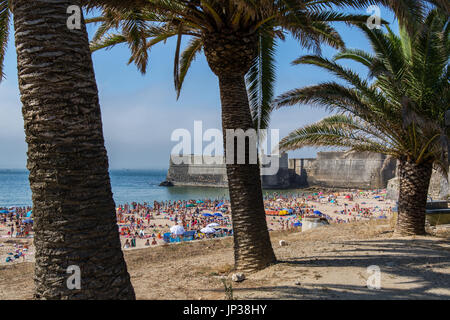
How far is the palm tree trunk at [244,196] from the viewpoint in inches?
232

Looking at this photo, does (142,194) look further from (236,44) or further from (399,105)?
(236,44)

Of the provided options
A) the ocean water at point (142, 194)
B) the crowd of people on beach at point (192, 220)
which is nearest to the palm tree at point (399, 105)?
the crowd of people on beach at point (192, 220)

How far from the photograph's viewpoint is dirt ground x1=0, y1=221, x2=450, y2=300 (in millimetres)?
4352

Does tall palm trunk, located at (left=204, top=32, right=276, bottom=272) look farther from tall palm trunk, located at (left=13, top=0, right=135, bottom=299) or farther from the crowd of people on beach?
the crowd of people on beach

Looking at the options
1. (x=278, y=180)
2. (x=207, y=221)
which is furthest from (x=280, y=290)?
(x=278, y=180)

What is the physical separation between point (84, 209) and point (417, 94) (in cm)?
763

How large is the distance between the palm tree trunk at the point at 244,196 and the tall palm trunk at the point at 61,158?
3.57 metres

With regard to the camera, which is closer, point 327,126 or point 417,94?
point 417,94

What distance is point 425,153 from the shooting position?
810 centimetres

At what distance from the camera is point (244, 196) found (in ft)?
19.4

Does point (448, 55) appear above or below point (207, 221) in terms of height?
above
